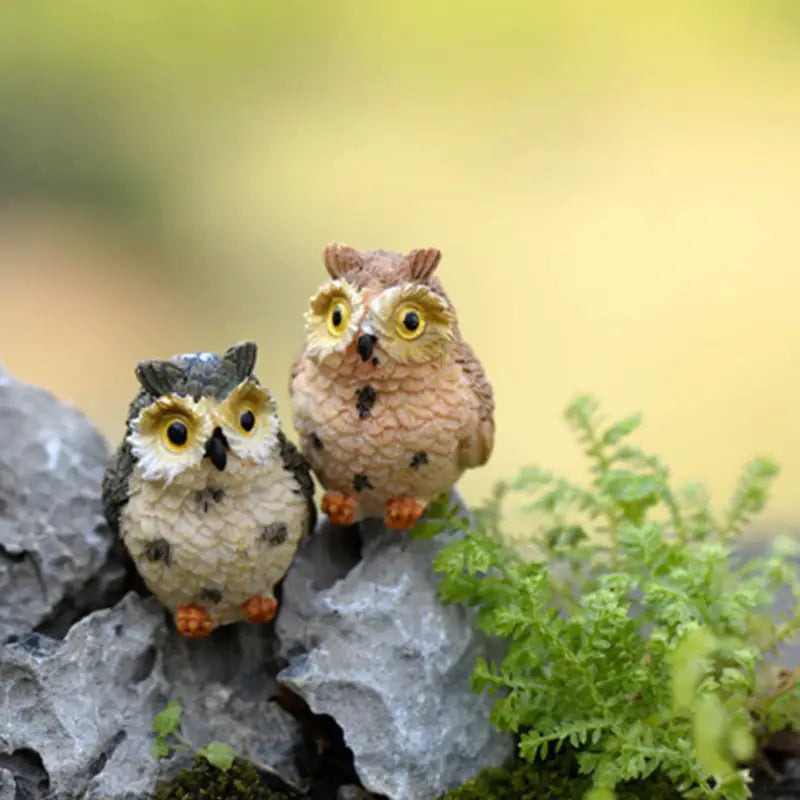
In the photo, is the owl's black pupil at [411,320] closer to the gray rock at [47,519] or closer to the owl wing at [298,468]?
the owl wing at [298,468]

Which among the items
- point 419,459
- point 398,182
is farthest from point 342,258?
point 398,182

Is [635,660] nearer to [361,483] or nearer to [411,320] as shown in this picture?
[361,483]

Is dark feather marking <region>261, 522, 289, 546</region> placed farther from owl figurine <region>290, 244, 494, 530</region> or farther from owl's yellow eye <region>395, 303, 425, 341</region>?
owl's yellow eye <region>395, 303, 425, 341</region>

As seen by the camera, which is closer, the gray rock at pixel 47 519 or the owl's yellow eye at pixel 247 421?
the owl's yellow eye at pixel 247 421

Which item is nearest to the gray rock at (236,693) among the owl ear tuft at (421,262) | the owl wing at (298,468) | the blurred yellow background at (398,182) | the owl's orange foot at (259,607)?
the owl's orange foot at (259,607)

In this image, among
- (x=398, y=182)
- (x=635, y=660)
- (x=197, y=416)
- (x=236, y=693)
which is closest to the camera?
(x=197, y=416)

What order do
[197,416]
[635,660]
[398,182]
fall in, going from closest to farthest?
[197,416], [635,660], [398,182]

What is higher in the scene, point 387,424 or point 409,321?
point 409,321

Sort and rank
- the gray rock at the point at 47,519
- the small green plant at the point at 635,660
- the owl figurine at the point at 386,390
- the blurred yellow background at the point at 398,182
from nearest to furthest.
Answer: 1. the small green plant at the point at 635,660
2. the owl figurine at the point at 386,390
3. the gray rock at the point at 47,519
4. the blurred yellow background at the point at 398,182
